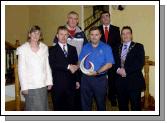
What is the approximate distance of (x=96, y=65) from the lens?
3.51 metres

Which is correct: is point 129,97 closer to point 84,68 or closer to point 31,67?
point 84,68

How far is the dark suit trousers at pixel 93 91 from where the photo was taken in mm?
3539

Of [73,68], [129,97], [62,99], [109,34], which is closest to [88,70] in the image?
[73,68]

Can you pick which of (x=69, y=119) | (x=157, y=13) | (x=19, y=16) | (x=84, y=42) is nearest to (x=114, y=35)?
(x=84, y=42)

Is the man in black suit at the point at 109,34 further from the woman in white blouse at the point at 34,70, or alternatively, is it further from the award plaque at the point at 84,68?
the woman in white blouse at the point at 34,70

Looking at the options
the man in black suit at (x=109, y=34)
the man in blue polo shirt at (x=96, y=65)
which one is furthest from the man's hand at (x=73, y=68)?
the man in black suit at (x=109, y=34)

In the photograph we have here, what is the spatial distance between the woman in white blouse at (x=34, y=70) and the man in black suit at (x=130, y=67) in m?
0.77

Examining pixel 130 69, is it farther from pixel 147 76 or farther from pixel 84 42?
pixel 147 76

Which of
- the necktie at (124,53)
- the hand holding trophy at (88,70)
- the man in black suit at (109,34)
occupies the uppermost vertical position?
the man in black suit at (109,34)

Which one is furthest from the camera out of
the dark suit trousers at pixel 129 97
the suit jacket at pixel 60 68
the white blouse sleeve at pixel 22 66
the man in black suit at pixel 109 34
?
the man in black suit at pixel 109 34

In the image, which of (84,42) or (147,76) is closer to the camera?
(84,42)

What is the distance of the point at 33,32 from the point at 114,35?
1355mm

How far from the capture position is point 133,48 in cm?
356

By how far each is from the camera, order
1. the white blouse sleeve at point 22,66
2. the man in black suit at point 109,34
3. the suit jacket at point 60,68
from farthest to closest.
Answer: the man in black suit at point 109,34, the suit jacket at point 60,68, the white blouse sleeve at point 22,66
